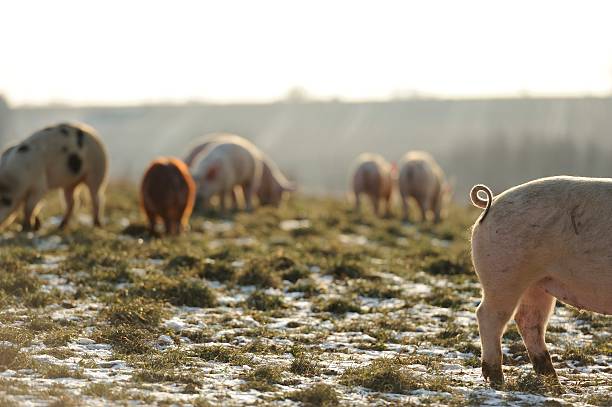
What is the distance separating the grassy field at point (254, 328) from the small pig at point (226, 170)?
178 inches

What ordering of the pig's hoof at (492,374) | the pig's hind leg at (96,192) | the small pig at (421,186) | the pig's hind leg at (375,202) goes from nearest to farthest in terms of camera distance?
the pig's hoof at (492,374) < the pig's hind leg at (96,192) < the small pig at (421,186) < the pig's hind leg at (375,202)

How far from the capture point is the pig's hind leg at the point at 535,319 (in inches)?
241

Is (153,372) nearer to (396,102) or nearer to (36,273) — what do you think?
(36,273)

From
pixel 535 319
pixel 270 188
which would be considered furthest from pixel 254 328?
pixel 270 188

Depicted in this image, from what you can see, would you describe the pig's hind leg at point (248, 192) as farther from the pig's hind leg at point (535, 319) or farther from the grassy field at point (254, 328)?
the pig's hind leg at point (535, 319)

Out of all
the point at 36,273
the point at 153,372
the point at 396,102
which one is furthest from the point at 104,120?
the point at 153,372

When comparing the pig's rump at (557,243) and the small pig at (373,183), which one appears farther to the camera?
the small pig at (373,183)

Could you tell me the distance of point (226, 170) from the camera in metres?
17.0

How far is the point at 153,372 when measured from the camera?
549 centimetres

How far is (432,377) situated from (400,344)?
1057mm

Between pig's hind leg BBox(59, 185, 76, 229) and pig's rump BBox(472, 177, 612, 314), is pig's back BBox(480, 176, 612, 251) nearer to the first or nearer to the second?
pig's rump BBox(472, 177, 612, 314)

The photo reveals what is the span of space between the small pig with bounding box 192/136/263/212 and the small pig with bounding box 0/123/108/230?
369 centimetres

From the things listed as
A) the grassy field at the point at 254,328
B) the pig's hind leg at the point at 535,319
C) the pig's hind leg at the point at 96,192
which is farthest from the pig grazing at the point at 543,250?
the pig's hind leg at the point at 96,192

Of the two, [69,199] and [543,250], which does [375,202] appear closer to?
[69,199]
